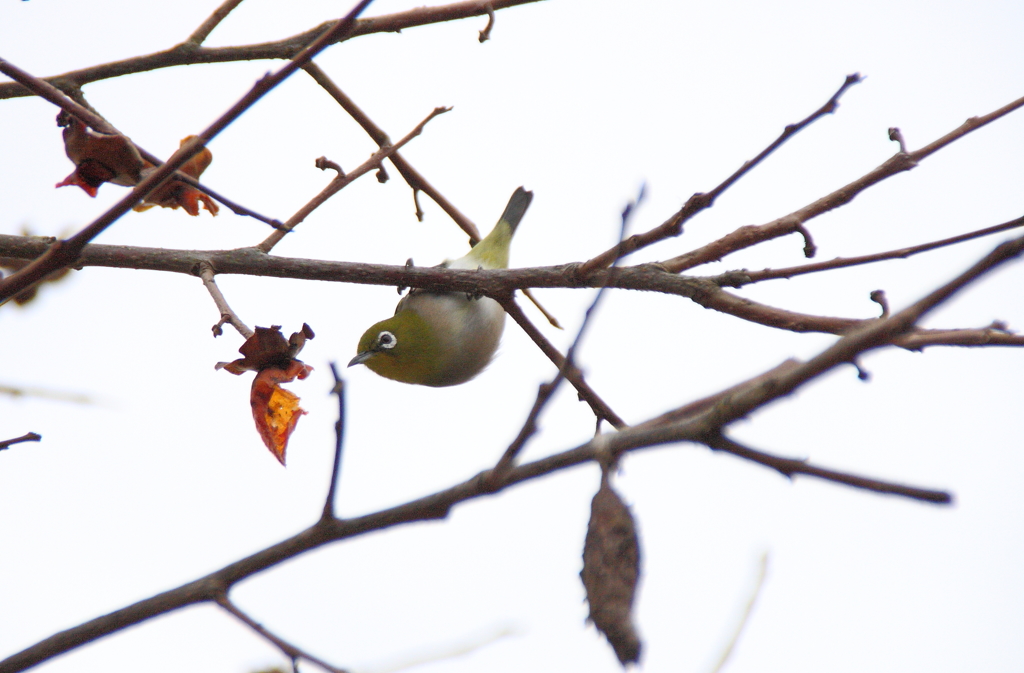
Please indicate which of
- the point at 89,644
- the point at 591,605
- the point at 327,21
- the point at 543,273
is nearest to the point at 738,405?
the point at 591,605

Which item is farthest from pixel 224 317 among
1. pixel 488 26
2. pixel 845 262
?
pixel 845 262

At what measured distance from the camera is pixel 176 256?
2.28 meters

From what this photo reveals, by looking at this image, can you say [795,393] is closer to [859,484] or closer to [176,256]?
[859,484]

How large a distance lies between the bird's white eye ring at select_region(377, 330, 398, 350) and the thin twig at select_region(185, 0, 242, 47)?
2314 mm

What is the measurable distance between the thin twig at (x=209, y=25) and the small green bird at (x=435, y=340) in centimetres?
218

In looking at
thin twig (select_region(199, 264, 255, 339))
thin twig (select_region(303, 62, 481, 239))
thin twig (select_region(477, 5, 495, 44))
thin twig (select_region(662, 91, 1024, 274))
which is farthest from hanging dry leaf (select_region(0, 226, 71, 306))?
thin twig (select_region(662, 91, 1024, 274))

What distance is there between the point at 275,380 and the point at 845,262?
135 centimetres

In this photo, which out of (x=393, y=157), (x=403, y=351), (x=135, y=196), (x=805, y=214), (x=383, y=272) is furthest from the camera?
(x=403, y=351)

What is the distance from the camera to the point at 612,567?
3.52 ft

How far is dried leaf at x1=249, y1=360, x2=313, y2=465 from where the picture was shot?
2186mm

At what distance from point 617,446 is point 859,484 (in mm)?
264

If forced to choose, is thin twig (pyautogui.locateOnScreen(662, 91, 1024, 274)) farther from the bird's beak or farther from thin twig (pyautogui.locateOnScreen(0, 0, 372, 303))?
the bird's beak

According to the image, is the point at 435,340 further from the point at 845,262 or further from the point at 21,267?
the point at 845,262

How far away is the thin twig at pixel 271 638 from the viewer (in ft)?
4.10
